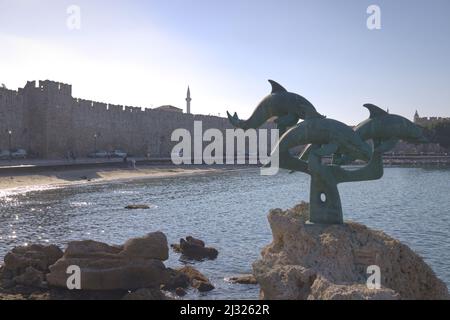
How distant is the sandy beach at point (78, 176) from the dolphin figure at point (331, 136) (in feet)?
82.8

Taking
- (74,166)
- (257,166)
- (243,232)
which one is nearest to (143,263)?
(243,232)

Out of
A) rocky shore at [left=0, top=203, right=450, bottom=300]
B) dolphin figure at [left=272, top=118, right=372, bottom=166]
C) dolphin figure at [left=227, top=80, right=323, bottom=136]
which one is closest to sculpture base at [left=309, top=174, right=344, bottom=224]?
rocky shore at [left=0, top=203, right=450, bottom=300]

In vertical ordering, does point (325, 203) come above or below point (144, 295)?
above

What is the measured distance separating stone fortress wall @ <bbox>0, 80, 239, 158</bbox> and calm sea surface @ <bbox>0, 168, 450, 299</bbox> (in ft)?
44.5

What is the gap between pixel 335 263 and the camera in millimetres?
8312

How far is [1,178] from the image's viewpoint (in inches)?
1265

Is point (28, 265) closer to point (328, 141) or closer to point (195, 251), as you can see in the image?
point (195, 251)

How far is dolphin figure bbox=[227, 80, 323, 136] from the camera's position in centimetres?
1052

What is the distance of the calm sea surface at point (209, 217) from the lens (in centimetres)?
1530

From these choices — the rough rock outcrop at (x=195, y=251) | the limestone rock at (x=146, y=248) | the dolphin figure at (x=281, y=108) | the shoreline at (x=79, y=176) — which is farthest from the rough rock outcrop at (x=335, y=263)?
the shoreline at (x=79, y=176)

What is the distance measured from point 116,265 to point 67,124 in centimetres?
4264

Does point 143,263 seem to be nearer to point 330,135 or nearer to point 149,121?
point 330,135

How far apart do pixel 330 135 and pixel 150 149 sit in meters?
60.6

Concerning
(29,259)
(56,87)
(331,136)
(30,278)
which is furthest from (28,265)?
(56,87)
